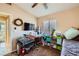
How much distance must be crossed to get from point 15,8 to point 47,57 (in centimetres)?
81

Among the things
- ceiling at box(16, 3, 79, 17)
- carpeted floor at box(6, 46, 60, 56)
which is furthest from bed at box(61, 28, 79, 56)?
ceiling at box(16, 3, 79, 17)

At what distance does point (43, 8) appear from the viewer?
1.40 metres

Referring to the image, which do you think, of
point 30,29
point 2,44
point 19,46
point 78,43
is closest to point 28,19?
point 30,29

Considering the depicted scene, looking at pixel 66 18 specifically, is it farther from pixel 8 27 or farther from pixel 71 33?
pixel 8 27

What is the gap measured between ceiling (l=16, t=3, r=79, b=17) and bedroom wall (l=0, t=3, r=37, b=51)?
0.06 meters

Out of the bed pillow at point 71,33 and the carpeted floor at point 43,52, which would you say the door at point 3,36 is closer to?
the carpeted floor at point 43,52

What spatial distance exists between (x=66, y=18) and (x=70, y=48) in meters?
0.40

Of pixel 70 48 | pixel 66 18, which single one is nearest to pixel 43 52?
pixel 70 48

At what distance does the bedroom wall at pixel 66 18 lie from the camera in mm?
1306

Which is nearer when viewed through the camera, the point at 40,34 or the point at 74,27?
the point at 74,27

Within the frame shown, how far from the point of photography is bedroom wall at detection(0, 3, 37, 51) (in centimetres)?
133

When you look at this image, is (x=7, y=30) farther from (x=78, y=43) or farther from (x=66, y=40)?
(x=78, y=43)

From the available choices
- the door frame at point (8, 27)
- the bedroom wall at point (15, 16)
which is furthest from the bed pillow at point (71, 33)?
the door frame at point (8, 27)

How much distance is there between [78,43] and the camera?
132cm
